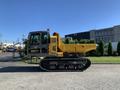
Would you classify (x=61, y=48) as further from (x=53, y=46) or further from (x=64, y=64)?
(x=64, y=64)

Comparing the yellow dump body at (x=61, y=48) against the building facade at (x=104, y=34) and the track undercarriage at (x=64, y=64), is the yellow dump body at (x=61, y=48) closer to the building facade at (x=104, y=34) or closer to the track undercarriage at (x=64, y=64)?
the track undercarriage at (x=64, y=64)

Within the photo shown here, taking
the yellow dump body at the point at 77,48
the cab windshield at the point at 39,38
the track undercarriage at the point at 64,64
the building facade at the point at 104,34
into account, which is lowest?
the track undercarriage at the point at 64,64

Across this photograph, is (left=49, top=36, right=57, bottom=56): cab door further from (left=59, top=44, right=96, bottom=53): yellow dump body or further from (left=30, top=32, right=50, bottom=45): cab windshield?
(left=59, top=44, right=96, bottom=53): yellow dump body

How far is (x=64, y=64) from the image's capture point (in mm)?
19844

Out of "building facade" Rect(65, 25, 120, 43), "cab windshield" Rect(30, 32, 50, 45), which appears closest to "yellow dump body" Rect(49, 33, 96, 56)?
"cab windshield" Rect(30, 32, 50, 45)

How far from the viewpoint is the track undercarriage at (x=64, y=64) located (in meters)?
19.7

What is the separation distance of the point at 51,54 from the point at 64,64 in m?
1.22

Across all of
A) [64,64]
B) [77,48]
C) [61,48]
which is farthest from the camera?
[77,48]

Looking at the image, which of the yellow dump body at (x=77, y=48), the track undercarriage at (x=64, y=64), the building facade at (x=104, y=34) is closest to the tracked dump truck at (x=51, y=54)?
the track undercarriage at (x=64, y=64)

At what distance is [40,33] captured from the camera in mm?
20250

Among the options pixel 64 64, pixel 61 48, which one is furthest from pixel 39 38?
pixel 64 64

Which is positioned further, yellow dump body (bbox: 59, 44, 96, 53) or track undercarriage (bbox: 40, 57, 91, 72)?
yellow dump body (bbox: 59, 44, 96, 53)

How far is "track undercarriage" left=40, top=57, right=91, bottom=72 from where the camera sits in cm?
1972

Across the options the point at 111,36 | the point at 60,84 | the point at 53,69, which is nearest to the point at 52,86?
the point at 60,84
